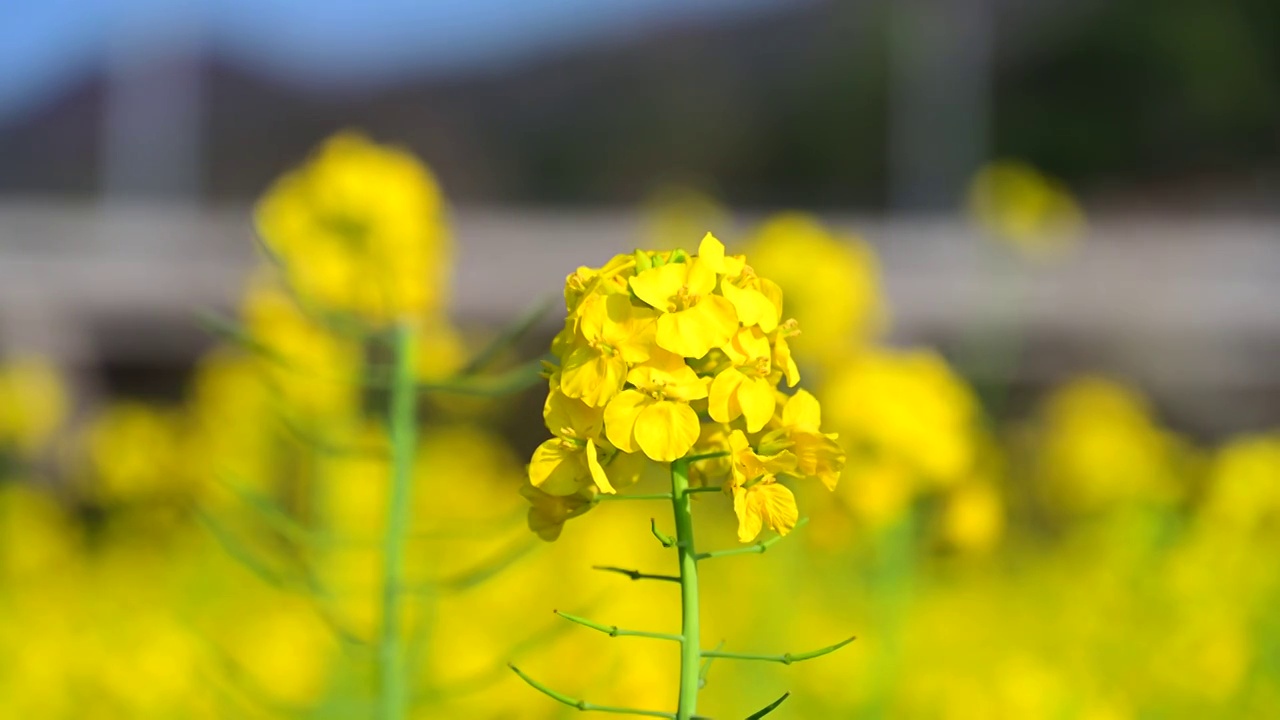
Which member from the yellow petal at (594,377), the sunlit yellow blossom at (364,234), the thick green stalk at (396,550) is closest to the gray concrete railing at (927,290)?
the sunlit yellow blossom at (364,234)

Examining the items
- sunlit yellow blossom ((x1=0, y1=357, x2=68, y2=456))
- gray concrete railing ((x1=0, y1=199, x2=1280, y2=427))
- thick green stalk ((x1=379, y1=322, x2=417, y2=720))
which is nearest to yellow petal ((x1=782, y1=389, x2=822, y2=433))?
thick green stalk ((x1=379, y1=322, x2=417, y2=720))

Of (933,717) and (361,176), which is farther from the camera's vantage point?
(933,717)

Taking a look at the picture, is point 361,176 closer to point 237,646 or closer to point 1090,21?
point 237,646

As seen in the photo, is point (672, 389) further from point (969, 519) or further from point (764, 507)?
point (969, 519)

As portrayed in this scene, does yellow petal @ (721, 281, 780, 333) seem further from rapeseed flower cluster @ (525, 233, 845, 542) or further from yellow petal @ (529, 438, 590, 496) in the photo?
yellow petal @ (529, 438, 590, 496)

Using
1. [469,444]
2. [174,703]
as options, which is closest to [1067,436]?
[174,703]

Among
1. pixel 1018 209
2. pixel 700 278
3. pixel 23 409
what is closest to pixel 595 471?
pixel 700 278
